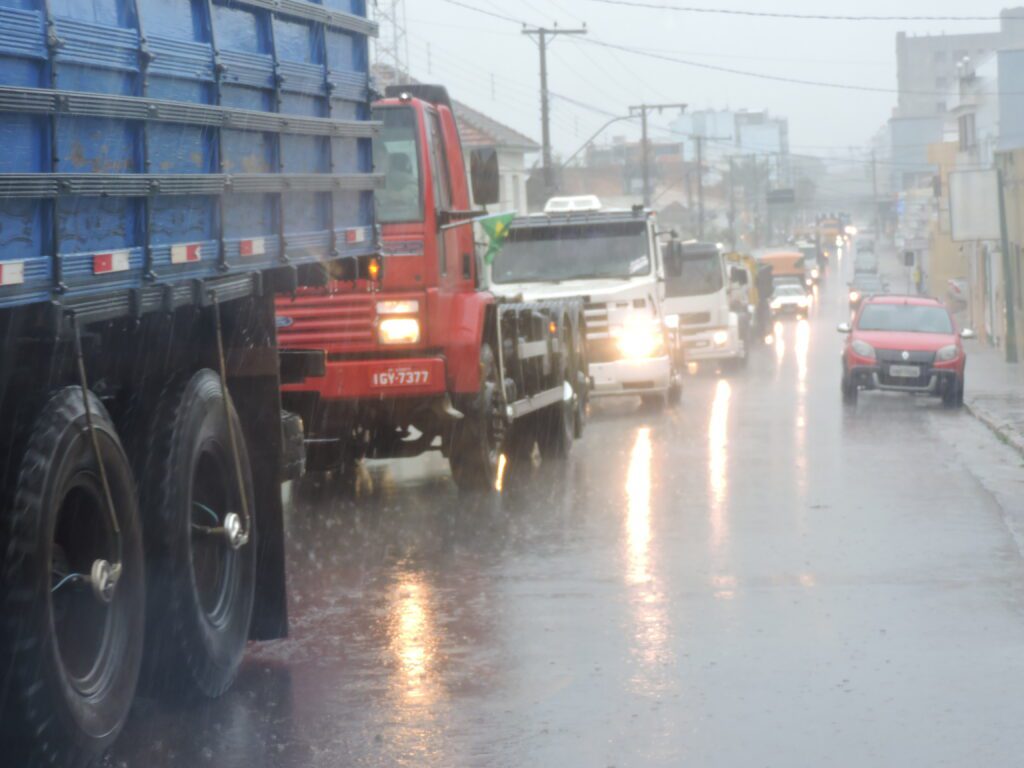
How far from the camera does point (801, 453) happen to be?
55.4ft

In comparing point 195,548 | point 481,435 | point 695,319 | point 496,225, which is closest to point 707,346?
point 695,319

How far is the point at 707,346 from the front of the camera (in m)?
33.1

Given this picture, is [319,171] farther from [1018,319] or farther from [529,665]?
[1018,319]

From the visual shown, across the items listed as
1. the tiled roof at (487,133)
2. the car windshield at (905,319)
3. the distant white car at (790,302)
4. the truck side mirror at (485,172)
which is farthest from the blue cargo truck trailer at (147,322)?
the distant white car at (790,302)

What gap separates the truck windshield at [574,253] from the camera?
2081 cm

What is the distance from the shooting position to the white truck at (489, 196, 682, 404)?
20875mm

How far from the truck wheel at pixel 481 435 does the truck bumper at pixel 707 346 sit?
1938 centimetres

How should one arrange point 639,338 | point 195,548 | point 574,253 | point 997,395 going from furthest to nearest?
1. point 997,395
2. point 639,338
3. point 574,253
4. point 195,548

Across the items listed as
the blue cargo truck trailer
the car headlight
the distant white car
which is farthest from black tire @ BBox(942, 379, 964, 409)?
the distant white car

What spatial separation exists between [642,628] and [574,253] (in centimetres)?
1328

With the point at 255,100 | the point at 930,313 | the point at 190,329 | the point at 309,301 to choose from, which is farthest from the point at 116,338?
the point at 930,313

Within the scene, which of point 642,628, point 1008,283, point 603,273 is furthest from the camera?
point 1008,283

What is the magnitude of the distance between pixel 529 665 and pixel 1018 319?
117 ft

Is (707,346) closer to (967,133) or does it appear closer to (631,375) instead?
(631,375)
